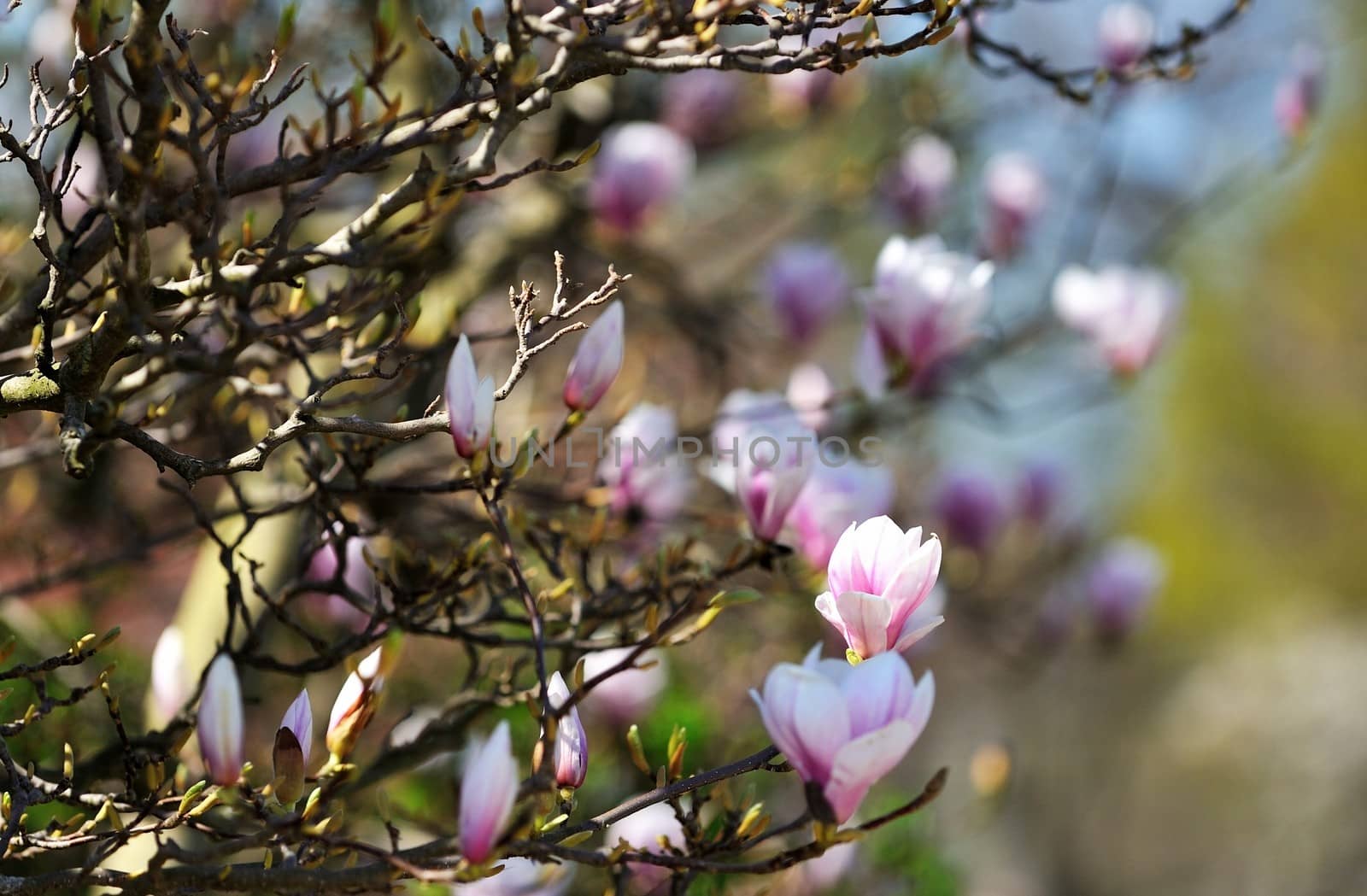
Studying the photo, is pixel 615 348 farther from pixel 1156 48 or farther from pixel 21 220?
pixel 21 220

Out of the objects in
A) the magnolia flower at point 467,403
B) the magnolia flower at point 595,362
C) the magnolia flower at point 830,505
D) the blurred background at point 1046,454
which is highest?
the magnolia flower at point 467,403

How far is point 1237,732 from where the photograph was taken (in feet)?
21.6

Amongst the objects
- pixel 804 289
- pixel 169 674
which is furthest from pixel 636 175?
pixel 169 674

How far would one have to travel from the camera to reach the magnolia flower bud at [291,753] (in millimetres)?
979

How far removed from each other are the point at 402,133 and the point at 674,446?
1033 millimetres

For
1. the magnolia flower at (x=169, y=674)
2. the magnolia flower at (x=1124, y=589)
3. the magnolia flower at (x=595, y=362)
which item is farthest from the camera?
the magnolia flower at (x=1124, y=589)

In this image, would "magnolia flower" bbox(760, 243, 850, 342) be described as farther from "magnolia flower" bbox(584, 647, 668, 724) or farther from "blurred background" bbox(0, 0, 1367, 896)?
"magnolia flower" bbox(584, 647, 668, 724)

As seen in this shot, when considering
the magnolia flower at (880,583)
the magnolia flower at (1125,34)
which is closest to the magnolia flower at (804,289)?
the magnolia flower at (1125,34)

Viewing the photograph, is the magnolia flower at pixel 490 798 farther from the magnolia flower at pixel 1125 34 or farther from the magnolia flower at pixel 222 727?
the magnolia flower at pixel 1125 34

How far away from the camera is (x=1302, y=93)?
8.92 feet

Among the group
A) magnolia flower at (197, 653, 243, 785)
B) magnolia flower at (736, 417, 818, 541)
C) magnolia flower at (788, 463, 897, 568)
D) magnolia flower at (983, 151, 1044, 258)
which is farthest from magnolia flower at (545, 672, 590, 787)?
magnolia flower at (983, 151, 1044, 258)

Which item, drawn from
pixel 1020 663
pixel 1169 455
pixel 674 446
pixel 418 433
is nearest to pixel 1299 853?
pixel 1020 663

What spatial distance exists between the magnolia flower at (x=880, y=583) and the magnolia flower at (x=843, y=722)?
0.39 ft

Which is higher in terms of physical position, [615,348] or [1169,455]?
[615,348]
